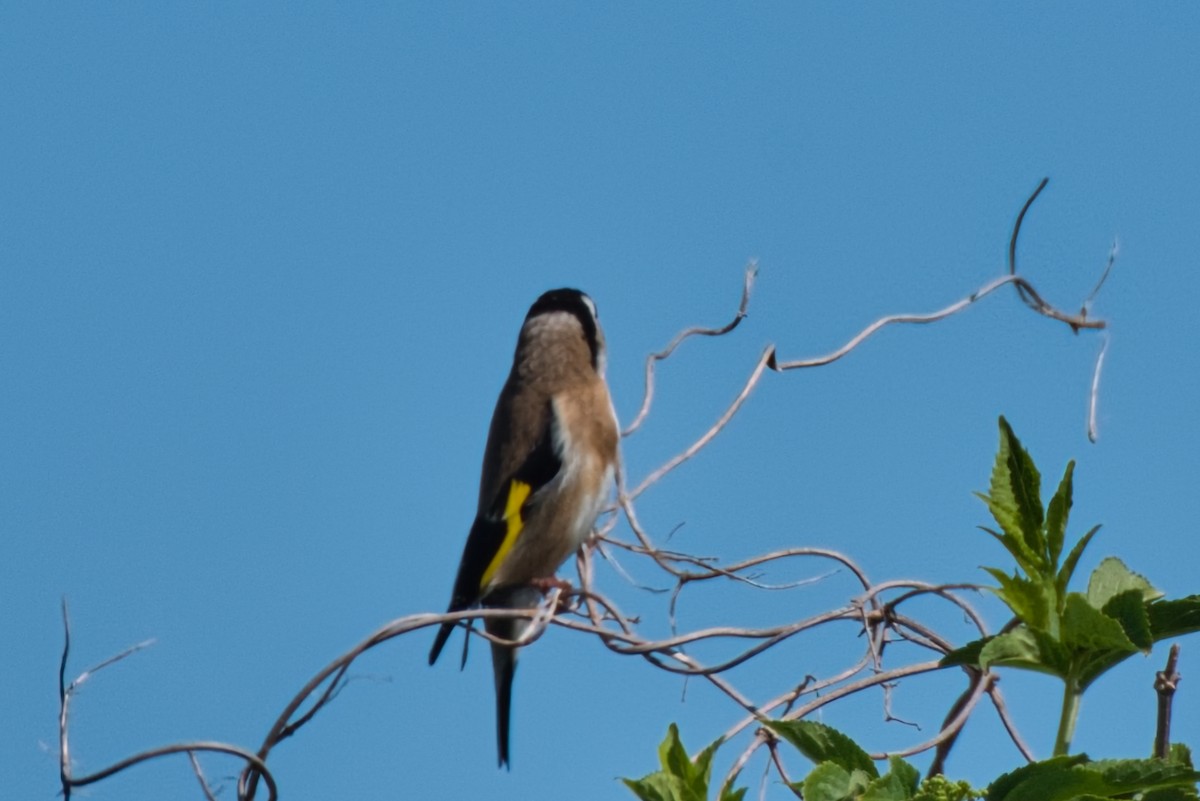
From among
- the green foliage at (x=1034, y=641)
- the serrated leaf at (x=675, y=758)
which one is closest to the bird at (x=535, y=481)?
the serrated leaf at (x=675, y=758)

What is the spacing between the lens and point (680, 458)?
11.4 ft

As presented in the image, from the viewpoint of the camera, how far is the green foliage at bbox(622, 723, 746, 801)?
184cm

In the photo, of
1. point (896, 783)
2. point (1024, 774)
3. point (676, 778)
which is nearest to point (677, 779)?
point (676, 778)

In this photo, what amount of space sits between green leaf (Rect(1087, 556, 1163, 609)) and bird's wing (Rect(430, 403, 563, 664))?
2.89 metres

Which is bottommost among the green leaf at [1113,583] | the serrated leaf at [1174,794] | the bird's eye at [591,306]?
the serrated leaf at [1174,794]

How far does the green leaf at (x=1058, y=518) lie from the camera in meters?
1.78

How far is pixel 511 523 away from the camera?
15.8 feet

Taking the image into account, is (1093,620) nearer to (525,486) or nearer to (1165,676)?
(1165,676)

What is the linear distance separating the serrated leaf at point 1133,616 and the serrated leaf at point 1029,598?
7cm

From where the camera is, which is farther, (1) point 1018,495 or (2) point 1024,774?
(1) point 1018,495

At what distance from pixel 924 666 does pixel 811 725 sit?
61cm

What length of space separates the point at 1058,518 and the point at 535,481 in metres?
3.16

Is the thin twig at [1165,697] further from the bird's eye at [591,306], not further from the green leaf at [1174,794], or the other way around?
the bird's eye at [591,306]

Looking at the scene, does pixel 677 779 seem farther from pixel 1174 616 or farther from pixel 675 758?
pixel 1174 616
